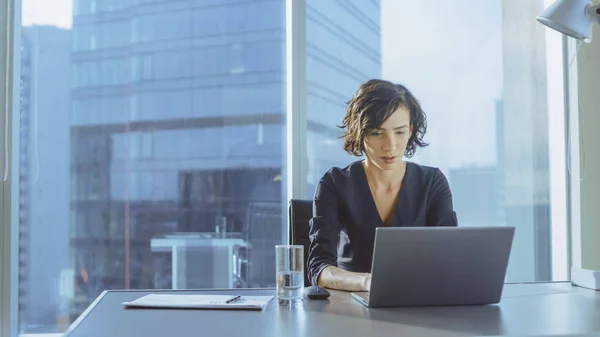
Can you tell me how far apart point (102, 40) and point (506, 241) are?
2.27m

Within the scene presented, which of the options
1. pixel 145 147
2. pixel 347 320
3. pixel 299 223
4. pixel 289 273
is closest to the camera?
pixel 347 320

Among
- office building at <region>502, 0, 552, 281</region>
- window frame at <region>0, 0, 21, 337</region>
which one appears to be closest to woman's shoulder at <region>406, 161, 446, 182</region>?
office building at <region>502, 0, 552, 281</region>

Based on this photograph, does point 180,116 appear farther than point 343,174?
Yes

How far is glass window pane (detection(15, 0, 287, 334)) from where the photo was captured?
2893mm

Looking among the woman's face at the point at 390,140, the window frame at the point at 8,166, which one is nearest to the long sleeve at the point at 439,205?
the woman's face at the point at 390,140

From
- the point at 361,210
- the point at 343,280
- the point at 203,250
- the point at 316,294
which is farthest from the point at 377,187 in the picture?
the point at 203,250

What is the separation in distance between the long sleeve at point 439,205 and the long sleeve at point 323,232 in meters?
0.32

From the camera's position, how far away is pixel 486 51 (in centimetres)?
320

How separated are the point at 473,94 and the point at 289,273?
2.06 m

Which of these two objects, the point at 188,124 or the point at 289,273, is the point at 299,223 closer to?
the point at 289,273

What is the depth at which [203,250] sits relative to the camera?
2.99 meters

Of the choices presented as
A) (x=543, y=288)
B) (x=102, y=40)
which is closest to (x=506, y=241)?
(x=543, y=288)

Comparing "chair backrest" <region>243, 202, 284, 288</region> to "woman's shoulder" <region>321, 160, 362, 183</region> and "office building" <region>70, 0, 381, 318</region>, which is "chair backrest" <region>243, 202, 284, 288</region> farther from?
"woman's shoulder" <region>321, 160, 362, 183</region>

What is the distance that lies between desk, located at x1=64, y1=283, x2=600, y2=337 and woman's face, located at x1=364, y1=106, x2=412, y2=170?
0.71 metres
